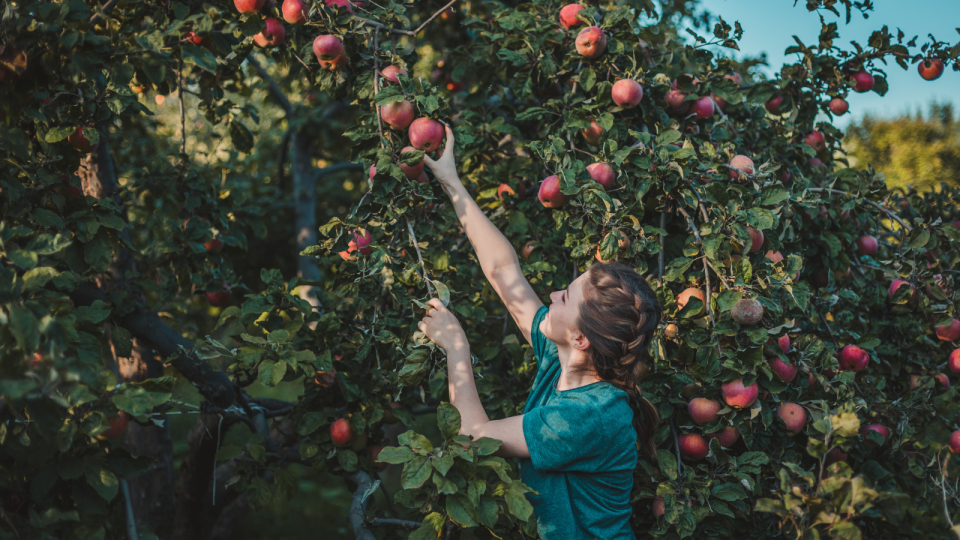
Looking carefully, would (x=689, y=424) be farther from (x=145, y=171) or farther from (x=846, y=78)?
(x=145, y=171)

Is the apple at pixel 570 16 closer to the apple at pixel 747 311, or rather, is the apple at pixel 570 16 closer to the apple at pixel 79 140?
the apple at pixel 747 311

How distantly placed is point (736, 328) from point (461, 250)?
4.12 ft

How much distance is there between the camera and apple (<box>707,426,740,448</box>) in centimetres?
186

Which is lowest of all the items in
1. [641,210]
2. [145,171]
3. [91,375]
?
[145,171]

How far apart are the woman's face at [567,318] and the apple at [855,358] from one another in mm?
1095

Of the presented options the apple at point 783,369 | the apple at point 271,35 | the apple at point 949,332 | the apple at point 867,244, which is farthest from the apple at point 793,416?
the apple at point 271,35

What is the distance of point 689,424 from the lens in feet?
6.29

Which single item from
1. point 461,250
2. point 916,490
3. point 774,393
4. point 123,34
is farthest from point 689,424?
point 123,34

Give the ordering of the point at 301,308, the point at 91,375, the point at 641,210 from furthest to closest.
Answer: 1. the point at 301,308
2. the point at 641,210
3. the point at 91,375

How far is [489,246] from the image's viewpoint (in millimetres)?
2027

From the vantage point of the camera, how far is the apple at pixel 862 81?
8.40 feet

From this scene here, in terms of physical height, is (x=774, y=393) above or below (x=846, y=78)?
below

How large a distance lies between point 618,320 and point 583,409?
26 centimetres

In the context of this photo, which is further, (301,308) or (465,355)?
(301,308)
